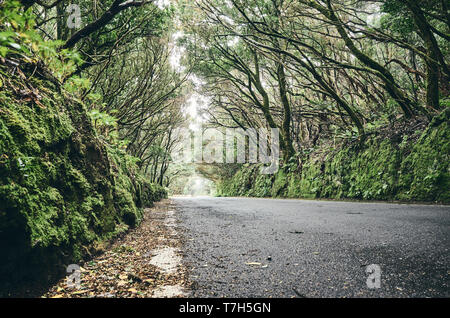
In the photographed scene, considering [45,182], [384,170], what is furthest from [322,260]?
[384,170]

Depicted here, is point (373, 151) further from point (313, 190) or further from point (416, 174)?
point (313, 190)

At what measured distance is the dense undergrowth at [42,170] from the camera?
5.63 feet

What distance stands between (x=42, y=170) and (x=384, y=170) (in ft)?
28.3

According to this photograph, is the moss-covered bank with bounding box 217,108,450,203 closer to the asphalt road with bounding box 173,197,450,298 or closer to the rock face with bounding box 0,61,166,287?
the asphalt road with bounding box 173,197,450,298

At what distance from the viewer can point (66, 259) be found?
2035 millimetres

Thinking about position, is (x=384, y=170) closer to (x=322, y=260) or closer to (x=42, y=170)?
(x=322, y=260)

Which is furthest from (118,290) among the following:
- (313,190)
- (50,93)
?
(313,190)

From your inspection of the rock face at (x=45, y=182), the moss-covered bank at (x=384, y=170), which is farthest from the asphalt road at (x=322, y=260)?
the moss-covered bank at (x=384, y=170)

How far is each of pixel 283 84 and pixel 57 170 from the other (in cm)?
1292

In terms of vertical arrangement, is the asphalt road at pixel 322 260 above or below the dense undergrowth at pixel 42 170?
below

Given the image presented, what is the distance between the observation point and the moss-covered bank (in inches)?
250

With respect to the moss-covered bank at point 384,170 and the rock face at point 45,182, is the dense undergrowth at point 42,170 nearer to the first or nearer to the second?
the rock face at point 45,182

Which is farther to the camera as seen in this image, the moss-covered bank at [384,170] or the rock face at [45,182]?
the moss-covered bank at [384,170]
